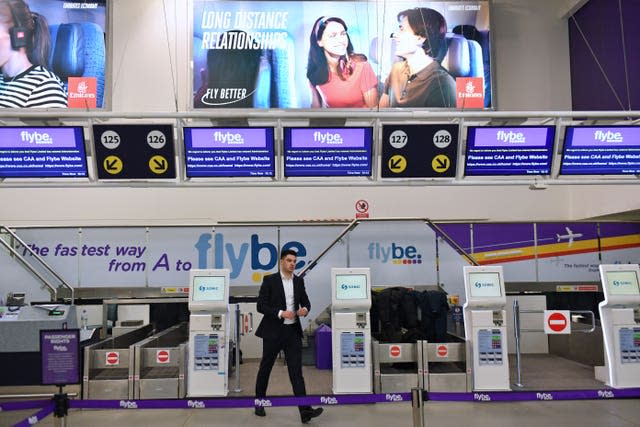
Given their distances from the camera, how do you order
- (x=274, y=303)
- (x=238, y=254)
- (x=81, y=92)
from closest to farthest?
(x=274, y=303) < (x=238, y=254) < (x=81, y=92)

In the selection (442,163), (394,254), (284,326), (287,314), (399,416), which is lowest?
(399,416)

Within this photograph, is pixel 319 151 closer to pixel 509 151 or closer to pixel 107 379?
pixel 509 151

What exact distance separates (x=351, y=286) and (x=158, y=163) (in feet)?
8.93

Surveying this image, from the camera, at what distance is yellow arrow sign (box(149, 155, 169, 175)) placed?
630 centimetres

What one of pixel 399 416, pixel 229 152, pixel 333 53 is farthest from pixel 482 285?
pixel 333 53

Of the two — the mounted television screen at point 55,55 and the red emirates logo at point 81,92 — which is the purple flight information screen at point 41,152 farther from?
the mounted television screen at point 55,55

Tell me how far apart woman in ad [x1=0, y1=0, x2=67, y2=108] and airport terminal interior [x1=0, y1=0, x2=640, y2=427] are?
0.04 metres

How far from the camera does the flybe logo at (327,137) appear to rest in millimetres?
6309

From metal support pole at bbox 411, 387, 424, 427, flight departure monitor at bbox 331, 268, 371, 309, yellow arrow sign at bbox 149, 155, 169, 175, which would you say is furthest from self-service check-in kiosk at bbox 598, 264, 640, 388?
yellow arrow sign at bbox 149, 155, 169, 175

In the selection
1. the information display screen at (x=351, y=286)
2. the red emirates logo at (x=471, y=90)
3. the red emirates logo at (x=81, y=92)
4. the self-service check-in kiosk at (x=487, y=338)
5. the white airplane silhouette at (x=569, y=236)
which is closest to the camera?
the information display screen at (x=351, y=286)

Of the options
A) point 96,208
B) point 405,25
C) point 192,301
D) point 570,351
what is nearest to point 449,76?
point 405,25

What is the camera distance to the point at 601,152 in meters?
6.54

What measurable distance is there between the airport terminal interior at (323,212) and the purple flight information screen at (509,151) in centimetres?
3

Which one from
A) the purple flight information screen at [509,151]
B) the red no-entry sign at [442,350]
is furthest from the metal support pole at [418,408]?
the purple flight information screen at [509,151]
